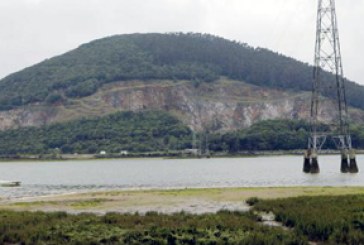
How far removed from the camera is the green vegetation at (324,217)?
29578 mm

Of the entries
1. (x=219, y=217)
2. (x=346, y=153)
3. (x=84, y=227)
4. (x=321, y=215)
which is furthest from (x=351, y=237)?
(x=346, y=153)

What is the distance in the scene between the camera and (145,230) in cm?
3080

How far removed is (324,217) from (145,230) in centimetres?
909

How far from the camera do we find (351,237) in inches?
1133

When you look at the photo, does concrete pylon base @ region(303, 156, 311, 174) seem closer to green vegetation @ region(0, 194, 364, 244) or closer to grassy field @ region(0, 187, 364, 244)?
grassy field @ region(0, 187, 364, 244)

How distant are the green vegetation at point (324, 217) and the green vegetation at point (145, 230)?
1.56 m

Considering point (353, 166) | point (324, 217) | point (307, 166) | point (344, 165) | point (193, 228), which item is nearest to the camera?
point (193, 228)

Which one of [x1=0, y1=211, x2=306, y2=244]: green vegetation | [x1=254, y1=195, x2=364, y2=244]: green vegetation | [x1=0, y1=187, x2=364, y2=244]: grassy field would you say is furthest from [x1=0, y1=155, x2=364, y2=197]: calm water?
[x1=0, y1=211, x2=306, y2=244]: green vegetation

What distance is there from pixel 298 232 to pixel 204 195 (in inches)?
1016

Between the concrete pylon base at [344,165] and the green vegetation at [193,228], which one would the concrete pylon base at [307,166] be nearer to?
the concrete pylon base at [344,165]

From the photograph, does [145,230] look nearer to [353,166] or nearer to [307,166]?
[353,166]

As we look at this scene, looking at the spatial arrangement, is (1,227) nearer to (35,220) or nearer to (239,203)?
(35,220)

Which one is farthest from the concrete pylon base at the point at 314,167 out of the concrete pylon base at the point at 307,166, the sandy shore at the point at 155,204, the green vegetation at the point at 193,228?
the green vegetation at the point at 193,228

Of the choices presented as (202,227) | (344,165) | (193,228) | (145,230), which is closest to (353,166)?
(344,165)
